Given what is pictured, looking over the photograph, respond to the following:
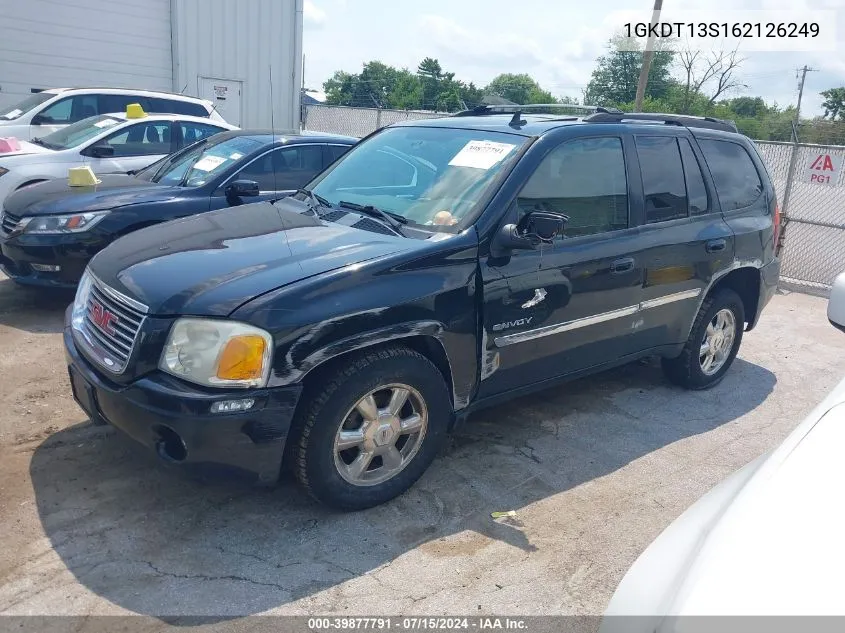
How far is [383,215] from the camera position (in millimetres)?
3906

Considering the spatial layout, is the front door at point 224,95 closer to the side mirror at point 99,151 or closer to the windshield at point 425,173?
the side mirror at point 99,151

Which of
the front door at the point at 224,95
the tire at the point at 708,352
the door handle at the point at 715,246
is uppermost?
the front door at the point at 224,95

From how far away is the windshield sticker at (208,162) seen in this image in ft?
21.7

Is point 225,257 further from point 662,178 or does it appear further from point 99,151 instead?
point 99,151

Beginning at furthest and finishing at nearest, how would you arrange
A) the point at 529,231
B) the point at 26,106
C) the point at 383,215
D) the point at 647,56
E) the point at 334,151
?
the point at 647,56, the point at 26,106, the point at 334,151, the point at 383,215, the point at 529,231

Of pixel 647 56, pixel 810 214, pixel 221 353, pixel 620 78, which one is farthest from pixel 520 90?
pixel 221 353

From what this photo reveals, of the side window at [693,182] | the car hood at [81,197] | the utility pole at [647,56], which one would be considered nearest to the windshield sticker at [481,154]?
the side window at [693,182]

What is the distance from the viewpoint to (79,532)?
3.19 meters

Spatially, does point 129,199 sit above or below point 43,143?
below

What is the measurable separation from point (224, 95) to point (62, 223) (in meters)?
13.1

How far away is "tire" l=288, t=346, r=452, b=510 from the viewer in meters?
3.19

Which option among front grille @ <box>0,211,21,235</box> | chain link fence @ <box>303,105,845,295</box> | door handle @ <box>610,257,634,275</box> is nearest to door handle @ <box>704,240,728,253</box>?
door handle @ <box>610,257,634,275</box>

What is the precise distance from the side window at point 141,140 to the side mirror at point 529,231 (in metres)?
6.32

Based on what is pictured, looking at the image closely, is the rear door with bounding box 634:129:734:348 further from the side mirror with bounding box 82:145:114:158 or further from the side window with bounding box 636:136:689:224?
the side mirror with bounding box 82:145:114:158
